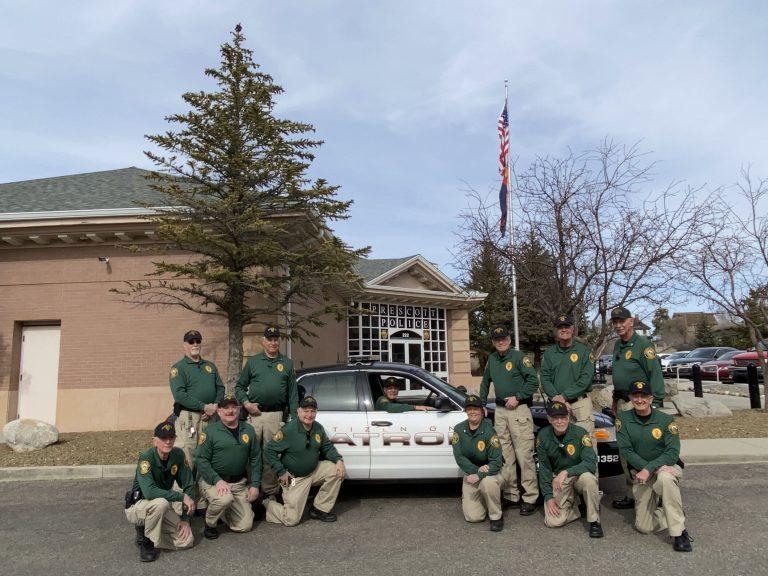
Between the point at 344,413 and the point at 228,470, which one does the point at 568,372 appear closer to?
the point at 344,413

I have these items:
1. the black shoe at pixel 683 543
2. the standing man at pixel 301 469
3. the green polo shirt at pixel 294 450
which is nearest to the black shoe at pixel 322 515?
the standing man at pixel 301 469

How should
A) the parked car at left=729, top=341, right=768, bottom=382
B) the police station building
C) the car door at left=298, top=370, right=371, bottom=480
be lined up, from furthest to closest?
the parked car at left=729, top=341, right=768, bottom=382 < the police station building < the car door at left=298, top=370, right=371, bottom=480

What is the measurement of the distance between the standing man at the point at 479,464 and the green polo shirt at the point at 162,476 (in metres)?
2.50

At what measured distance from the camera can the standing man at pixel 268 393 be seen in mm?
5816

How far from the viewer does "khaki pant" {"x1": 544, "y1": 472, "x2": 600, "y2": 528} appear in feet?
15.8

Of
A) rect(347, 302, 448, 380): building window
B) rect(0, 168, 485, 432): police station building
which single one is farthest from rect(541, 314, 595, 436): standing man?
rect(347, 302, 448, 380): building window

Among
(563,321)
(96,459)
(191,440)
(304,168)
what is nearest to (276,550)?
(191,440)

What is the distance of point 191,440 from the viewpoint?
5812 millimetres

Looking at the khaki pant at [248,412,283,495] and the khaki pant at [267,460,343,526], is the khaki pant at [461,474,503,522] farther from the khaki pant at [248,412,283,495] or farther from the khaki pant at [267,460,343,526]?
the khaki pant at [248,412,283,495]

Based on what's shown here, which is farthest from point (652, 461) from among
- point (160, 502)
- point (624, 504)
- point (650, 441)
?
point (160, 502)

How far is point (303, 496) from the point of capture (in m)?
5.35

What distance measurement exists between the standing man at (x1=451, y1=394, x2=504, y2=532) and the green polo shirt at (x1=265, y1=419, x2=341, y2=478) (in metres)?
1.40

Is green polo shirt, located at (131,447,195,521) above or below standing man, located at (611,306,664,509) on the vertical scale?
below

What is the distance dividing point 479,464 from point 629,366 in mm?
1873
